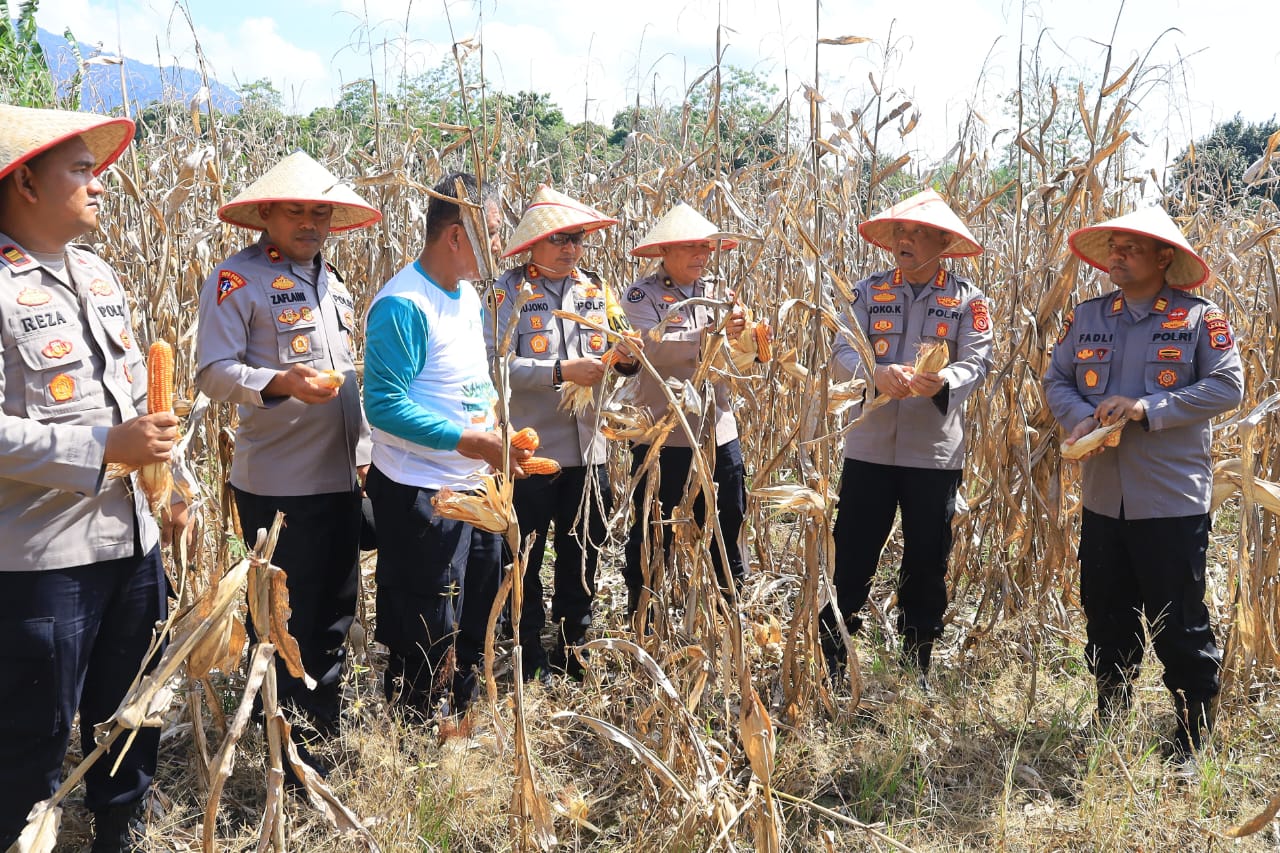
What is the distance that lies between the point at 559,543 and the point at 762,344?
1.15 meters

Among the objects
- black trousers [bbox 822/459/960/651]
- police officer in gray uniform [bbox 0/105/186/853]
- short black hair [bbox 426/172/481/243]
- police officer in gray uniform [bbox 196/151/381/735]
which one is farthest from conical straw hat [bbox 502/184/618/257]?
police officer in gray uniform [bbox 0/105/186/853]

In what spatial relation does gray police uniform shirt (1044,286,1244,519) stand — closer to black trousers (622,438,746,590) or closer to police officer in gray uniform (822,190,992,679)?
police officer in gray uniform (822,190,992,679)

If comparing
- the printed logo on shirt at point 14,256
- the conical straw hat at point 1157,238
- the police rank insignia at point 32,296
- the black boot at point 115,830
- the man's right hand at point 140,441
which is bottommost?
the black boot at point 115,830

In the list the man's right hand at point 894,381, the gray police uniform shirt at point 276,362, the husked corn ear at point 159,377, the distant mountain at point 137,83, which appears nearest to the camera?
the husked corn ear at point 159,377

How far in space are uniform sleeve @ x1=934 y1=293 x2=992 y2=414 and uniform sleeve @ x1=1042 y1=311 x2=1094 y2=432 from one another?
227mm

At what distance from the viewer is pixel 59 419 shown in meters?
1.97

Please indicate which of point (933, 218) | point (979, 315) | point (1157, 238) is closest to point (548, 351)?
point (933, 218)

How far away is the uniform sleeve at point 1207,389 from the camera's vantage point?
2799 millimetres

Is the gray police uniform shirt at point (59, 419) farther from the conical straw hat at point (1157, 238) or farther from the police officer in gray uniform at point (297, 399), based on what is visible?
the conical straw hat at point (1157, 238)

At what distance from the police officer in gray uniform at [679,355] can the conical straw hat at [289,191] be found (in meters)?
1.15

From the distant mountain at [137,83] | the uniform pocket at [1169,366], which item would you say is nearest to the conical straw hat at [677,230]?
the uniform pocket at [1169,366]

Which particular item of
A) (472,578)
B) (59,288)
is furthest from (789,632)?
(59,288)

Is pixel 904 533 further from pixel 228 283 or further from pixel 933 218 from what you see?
pixel 228 283

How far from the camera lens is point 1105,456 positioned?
2.99m
